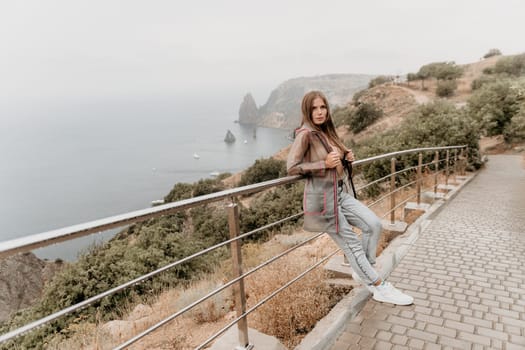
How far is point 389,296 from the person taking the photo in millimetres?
3186

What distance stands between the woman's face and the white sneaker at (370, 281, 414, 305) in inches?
60.5

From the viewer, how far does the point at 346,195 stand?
3.00 metres

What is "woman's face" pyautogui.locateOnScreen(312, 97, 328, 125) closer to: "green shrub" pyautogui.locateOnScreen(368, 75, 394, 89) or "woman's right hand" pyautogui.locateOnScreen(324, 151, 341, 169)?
"woman's right hand" pyautogui.locateOnScreen(324, 151, 341, 169)

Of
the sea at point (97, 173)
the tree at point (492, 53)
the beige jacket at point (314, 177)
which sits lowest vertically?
the sea at point (97, 173)

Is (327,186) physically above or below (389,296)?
above

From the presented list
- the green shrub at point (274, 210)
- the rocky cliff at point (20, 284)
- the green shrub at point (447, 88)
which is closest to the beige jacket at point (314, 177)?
the rocky cliff at point (20, 284)

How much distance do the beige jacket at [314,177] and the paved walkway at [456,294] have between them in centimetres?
96

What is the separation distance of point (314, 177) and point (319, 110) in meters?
0.52

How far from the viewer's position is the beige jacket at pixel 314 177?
2.68m

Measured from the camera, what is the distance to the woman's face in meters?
2.77

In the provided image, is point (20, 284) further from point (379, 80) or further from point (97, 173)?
point (97, 173)

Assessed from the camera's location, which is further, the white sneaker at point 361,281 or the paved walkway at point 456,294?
the white sneaker at point 361,281

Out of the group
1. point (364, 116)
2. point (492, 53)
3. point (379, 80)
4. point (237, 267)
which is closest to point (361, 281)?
point (237, 267)

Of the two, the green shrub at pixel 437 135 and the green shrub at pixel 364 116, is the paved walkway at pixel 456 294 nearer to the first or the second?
the green shrub at pixel 437 135
